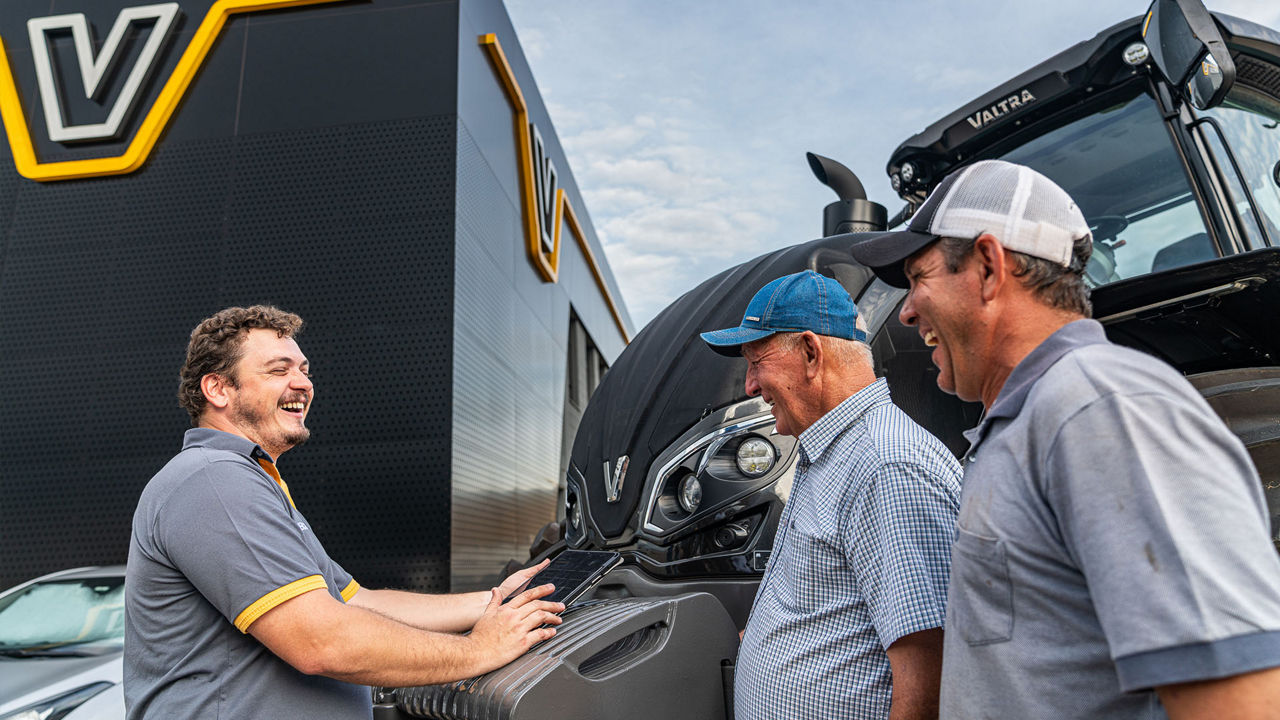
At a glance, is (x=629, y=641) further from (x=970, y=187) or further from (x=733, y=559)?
(x=970, y=187)

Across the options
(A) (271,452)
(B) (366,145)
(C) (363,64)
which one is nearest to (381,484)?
(B) (366,145)

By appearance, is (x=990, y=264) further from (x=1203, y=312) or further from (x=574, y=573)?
(x=1203, y=312)

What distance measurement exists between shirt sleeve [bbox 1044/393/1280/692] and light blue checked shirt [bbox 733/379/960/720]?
0.56 metres

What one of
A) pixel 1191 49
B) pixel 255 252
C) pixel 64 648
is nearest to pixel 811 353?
pixel 1191 49

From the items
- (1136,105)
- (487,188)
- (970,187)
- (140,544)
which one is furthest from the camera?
(487,188)

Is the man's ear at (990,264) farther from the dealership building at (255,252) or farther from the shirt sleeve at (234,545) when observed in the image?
the dealership building at (255,252)

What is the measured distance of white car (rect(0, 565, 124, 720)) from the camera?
3.77 metres

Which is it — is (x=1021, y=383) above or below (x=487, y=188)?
below

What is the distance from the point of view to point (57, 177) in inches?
324

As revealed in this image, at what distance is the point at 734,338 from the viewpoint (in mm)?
2176

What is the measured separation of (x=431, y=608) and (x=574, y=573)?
1.49 feet

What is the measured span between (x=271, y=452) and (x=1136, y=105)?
12.6 ft

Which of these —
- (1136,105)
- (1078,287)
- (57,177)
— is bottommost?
(1078,287)

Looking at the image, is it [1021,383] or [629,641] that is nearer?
[1021,383]
